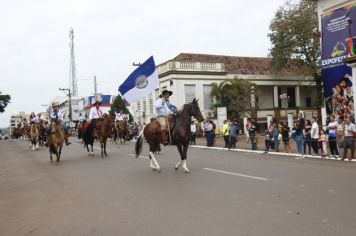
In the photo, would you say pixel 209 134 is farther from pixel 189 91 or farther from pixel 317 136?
pixel 189 91

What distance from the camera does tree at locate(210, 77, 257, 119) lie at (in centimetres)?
4319

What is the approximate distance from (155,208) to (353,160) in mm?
10762

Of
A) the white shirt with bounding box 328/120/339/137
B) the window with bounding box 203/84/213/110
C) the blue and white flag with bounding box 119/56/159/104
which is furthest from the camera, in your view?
the window with bounding box 203/84/213/110

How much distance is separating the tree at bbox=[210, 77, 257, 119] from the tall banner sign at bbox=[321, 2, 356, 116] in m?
17.1

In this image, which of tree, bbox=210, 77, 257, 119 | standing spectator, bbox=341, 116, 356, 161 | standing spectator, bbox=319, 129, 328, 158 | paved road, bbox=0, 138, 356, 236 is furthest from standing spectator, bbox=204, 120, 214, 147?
tree, bbox=210, 77, 257, 119

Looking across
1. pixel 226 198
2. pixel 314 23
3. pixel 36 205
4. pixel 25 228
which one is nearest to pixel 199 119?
pixel 226 198

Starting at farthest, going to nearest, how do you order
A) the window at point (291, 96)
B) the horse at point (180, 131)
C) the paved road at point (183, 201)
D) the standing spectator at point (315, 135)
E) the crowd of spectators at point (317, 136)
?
1. the window at point (291, 96)
2. the standing spectator at point (315, 135)
3. the crowd of spectators at point (317, 136)
4. the horse at point (180, 131)
5. the paved road at point (183, 201)

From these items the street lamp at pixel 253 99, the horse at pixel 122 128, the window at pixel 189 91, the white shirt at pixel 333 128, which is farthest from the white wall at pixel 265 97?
the white shirt at pixel 333 128

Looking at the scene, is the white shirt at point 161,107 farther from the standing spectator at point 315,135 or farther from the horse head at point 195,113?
the standing spectator at point 315,135

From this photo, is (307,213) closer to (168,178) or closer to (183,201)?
(183,201)

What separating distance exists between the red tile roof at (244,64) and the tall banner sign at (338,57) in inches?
851

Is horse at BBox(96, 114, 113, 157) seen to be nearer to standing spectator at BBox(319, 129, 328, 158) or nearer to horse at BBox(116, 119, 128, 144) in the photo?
standing spectator at BBox(319, 129, 328, 158)

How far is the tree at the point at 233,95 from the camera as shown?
4319cm

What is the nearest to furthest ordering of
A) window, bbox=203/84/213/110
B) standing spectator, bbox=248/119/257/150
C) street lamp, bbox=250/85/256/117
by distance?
standing spectator, bbox=248/119/257/150
street lamp, bbox=250/85/256/117
window, bbox=203/84/213/110
